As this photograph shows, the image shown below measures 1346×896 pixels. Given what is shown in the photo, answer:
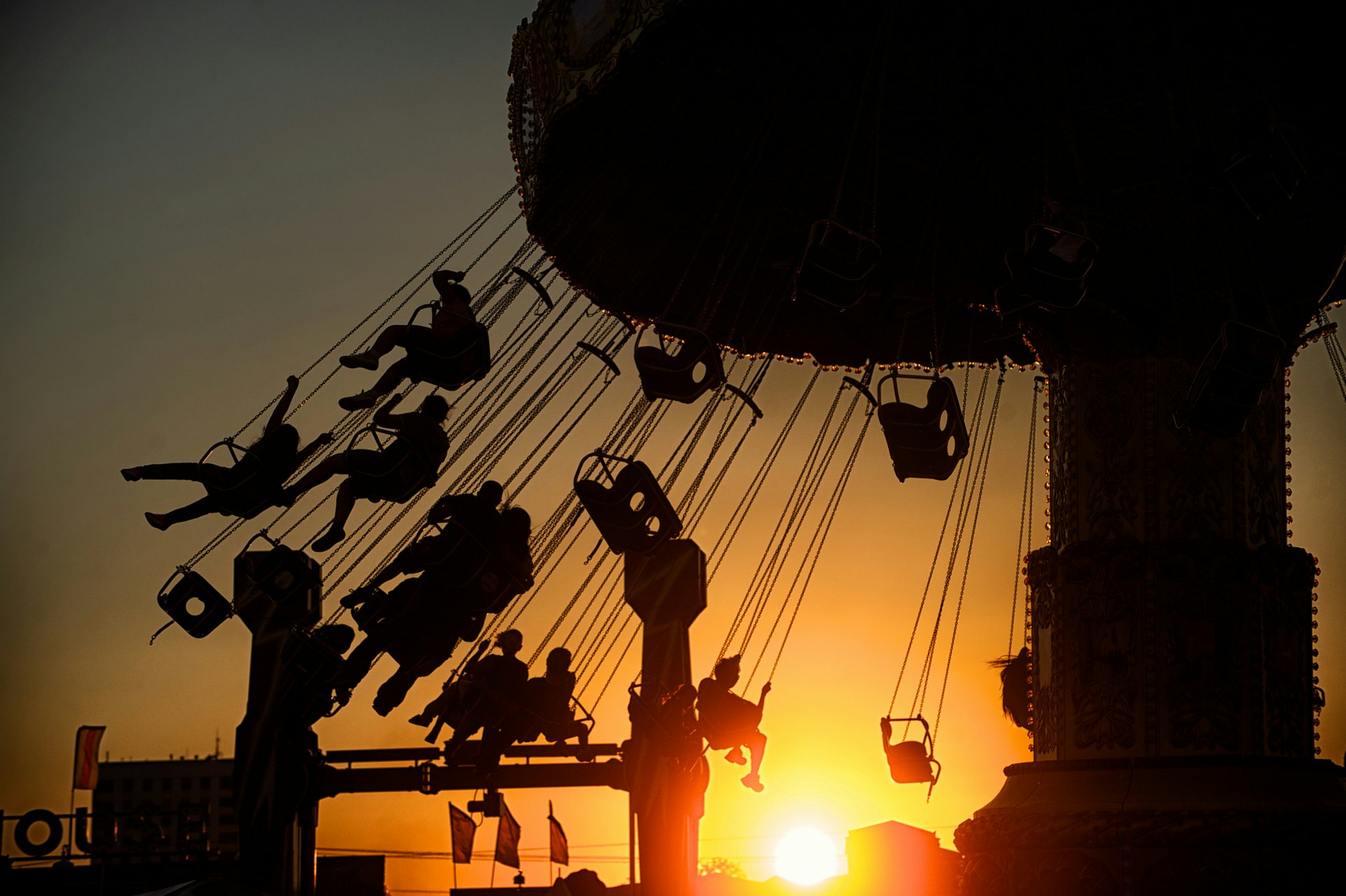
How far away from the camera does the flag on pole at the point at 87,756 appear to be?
29750 millimetres

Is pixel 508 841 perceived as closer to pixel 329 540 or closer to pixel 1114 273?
pixel 329 540

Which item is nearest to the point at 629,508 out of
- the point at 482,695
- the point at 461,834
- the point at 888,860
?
the point at 482,695

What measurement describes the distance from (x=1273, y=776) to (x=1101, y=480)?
2278mm

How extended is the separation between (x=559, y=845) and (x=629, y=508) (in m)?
22.2

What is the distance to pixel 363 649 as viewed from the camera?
13.1m

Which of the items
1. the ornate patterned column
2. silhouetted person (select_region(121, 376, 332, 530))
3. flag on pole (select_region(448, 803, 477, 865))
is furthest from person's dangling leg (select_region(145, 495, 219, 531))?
flag on pole (select_region(448, 803, 477, 865))

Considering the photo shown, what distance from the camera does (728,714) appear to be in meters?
13.8

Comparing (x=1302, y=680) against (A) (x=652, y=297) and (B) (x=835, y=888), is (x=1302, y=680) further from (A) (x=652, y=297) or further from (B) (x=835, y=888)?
(B) (x=835, y=888)

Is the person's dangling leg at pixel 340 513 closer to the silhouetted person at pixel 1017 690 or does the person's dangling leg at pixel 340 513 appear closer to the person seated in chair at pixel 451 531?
the person seated in chair at pixel 451 531

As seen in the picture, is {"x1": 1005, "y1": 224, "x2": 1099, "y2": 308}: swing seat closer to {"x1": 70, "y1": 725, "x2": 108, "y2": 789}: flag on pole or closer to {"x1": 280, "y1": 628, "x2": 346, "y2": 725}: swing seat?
{"x1": 280, "y1": 628, "x2": 346, "y2": 725}: swing seat

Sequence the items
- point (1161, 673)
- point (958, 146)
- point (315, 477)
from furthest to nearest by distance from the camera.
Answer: point (958, 146) → point (315, 477) → point (1161, 673)

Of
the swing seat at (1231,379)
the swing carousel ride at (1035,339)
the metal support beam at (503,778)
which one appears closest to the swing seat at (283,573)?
the swing carousel ride at (1035,339)

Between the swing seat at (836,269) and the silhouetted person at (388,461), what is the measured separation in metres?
3.00

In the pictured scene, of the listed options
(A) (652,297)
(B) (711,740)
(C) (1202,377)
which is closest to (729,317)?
(A) (652,297)
